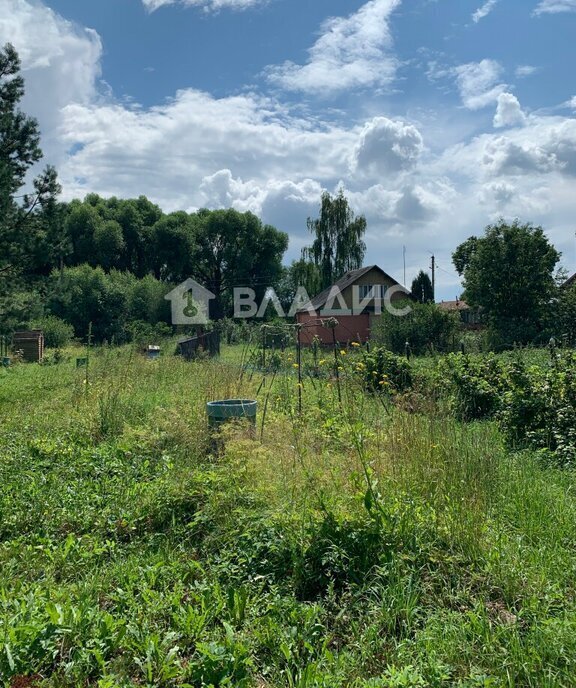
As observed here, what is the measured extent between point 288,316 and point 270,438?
37.9 metres

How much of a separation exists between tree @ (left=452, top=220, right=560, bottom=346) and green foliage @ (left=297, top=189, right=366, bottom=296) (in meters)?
14.3

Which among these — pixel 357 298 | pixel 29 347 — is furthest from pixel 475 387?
pixel 357 298

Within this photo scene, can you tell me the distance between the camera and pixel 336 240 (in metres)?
37.3

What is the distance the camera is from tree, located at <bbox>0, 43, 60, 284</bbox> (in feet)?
32.2

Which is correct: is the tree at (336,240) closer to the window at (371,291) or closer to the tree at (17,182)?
the window at (371,291)

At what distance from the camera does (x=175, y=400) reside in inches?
285

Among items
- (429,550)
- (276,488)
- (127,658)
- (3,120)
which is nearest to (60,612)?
(127,658)

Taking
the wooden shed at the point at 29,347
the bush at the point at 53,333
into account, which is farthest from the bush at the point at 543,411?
the bush at the point at 53,333

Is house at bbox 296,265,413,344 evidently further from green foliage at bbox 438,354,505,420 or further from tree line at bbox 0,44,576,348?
green foliage at bbox 438,354,505,420

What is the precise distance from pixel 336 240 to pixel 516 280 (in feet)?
54.6

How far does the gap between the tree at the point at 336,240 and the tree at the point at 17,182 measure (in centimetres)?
2739

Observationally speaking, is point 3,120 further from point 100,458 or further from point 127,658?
point 127,658

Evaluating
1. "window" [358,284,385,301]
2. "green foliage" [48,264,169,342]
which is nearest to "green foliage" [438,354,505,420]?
"green foliage" [48,264,169,342]

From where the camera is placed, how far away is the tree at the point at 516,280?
2236 cm
